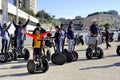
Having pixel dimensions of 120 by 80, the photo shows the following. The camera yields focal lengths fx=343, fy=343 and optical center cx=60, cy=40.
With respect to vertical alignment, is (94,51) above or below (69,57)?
above

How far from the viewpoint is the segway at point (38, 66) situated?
12.2 m

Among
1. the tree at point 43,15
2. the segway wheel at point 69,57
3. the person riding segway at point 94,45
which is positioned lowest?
the segway wheel at point 69,57

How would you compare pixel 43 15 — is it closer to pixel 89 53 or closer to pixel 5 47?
pixel 89 53

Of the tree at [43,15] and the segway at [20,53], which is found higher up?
the tree at [43,15]

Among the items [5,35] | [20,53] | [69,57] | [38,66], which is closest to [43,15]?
[20,53]

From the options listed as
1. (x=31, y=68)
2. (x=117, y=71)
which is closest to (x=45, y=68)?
(x=31, y=68)

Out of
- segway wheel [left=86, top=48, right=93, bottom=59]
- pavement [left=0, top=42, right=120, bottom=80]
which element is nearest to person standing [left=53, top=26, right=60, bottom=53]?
pavement [left=0, top=42, right=120, bottom=80]

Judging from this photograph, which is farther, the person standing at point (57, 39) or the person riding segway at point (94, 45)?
the person riding segway at point (94, 45)

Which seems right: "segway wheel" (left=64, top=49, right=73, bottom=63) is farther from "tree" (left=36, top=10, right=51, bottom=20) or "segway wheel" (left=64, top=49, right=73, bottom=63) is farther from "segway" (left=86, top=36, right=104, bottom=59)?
"tree" (left=36, top=10, right=51, bottom=20)

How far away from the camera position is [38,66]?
40.8ft

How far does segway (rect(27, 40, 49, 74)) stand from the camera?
1222 centimetres

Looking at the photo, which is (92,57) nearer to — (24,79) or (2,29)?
(2,29)

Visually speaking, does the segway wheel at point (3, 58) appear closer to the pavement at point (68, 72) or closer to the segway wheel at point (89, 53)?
the pavement at point (68, 72)

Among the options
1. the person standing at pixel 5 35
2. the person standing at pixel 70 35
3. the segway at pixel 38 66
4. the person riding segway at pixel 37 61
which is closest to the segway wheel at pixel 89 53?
the person standing at pixel 70 35
